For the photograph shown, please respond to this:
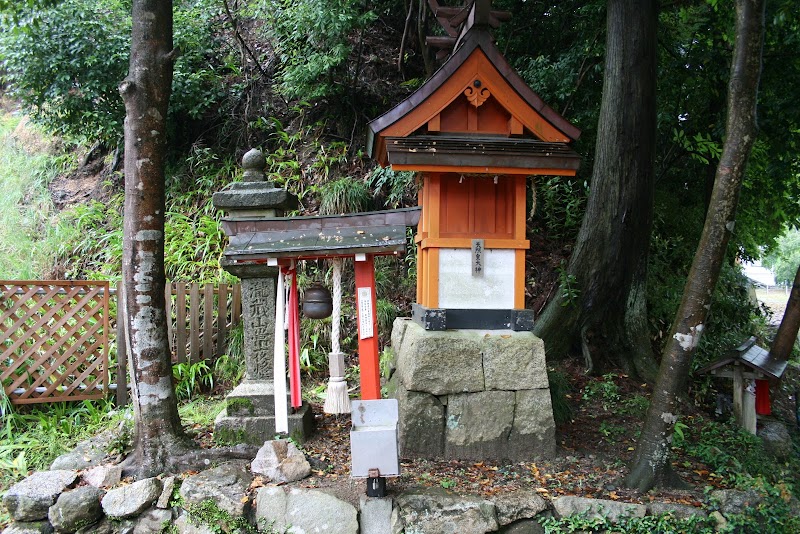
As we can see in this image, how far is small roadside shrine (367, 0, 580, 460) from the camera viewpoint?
493 centimetres

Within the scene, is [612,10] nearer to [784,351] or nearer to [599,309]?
[599,309]

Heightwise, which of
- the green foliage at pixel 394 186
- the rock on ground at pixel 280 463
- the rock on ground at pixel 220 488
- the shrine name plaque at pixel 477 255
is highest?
the green foliage at pixel 394 186

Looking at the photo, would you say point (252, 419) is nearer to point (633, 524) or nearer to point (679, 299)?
point (633, 524)

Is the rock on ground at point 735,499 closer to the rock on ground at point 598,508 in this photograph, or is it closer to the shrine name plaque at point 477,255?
the rock on ground at point 598,508

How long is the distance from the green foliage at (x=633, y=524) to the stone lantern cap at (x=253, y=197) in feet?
11.9

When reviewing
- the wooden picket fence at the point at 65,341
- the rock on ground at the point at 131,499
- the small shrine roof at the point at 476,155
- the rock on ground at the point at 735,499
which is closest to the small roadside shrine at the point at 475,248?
the small shrine roof at the point at 476,155

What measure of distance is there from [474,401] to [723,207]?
2614 mm

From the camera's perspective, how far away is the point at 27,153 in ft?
40.8

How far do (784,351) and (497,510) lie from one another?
3962 mm

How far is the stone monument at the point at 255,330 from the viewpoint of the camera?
16.8 feet

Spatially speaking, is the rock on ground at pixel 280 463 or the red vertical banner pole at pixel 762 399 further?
the red vertical banner pole at pixel 762 399

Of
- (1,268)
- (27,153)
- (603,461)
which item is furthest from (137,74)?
(27,153)

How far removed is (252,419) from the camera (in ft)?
16.8

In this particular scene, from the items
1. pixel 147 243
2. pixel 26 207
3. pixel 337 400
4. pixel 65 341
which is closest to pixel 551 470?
pixel 337 400
